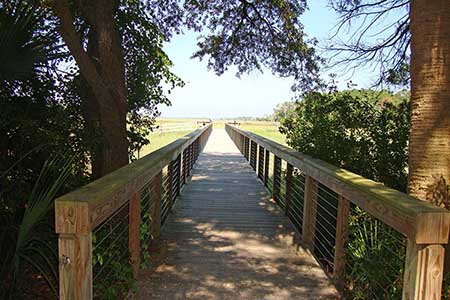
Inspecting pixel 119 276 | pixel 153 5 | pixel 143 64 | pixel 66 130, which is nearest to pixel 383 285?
pixel 119 276

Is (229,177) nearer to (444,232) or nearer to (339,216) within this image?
(339,216)

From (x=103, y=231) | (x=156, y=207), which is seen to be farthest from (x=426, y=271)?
(x=156, y=207)

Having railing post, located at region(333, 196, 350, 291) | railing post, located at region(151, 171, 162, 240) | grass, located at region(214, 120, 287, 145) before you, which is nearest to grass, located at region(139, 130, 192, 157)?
grass, located at region(214, 120, 287, 145)

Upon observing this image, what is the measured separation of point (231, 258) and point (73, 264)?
1892 mm

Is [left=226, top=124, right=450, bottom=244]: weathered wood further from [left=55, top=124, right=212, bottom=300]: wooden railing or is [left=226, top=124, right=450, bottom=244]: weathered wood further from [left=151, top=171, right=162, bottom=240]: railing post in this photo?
[left=151, top=171, right=162, bottom=240]: railing post

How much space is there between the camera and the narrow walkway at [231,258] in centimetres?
261

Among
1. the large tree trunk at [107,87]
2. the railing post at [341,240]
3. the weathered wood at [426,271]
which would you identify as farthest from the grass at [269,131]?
the weathered wood at [426,271]

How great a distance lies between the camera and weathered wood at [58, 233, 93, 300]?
1.49 metres

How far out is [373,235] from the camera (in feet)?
9.77

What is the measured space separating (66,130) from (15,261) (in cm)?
143

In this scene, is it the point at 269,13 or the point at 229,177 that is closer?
the point at 269,13

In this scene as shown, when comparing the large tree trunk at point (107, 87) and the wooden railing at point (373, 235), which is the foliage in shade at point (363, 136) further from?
the large tree trunk at point (107, 87)

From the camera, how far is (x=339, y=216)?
263 centimetres

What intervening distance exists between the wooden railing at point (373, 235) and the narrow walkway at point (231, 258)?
20 cm
